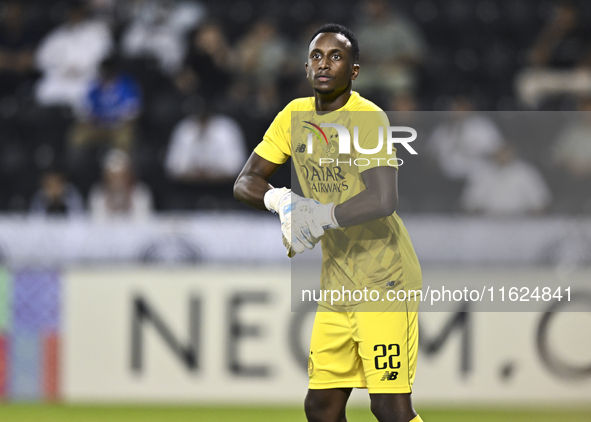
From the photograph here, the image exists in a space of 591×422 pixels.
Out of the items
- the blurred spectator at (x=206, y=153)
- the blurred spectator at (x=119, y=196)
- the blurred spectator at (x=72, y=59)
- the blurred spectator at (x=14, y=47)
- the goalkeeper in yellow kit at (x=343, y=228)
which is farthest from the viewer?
the blurred spectator at (x=14, y=47)

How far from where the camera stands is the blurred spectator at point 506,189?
20.4 feet

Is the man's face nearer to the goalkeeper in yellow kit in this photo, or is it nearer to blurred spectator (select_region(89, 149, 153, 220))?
the goalkeeper in yellow kit

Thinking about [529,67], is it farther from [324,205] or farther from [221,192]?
[324,205]

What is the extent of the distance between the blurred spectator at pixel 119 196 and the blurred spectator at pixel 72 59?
1.70 m

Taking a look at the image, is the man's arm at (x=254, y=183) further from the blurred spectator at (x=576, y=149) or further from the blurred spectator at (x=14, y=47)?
the blurred spectator at (x=14, y=47)

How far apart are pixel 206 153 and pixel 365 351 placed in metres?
4.47

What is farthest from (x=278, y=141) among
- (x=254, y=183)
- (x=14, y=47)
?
(x=14, y=47)

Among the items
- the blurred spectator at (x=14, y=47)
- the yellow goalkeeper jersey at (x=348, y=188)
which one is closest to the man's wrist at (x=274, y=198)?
the yellow goalkeeper jersey at (x=348, y=188)

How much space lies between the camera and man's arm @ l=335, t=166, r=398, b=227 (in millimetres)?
2893

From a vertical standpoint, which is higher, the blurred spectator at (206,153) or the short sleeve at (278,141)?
the blurred spectator at (206,153)

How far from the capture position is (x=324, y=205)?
9.75 ft

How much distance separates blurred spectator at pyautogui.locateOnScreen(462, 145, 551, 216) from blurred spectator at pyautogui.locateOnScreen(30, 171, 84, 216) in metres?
3.41

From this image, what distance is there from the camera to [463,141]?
23.0 feet

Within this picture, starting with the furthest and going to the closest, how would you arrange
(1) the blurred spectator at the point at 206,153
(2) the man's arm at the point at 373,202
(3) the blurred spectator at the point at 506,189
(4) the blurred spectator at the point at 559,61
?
(4) the blurred spectator at the point at 559,61, (1) the blurred spectator at the point at 206,153, (3) the blurred spectator at the point at 506,189, (2) the man's arm at the point at 373,202
